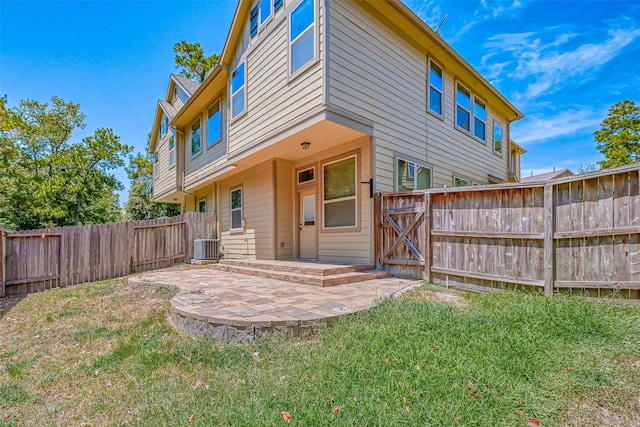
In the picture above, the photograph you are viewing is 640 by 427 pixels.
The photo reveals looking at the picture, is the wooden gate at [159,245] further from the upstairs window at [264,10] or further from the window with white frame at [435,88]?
the window with white frame at [435,88]

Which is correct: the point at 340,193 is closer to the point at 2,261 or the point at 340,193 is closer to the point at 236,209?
the point at 236,209

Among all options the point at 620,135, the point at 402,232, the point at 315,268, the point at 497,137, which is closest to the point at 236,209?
the point at 315,268

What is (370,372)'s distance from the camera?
2.62 m

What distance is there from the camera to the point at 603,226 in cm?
397

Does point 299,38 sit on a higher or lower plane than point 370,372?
higher

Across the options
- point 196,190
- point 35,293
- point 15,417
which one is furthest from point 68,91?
point 15,417

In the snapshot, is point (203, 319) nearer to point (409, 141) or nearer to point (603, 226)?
point (603, 226)

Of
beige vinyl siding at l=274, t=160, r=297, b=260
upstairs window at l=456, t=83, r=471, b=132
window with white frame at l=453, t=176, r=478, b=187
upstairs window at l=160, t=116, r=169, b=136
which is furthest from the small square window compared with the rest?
upstairs window at l=160, t=116, r=169, b=136

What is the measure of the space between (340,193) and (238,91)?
14.6 feet

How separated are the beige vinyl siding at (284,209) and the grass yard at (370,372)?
15.9 ft

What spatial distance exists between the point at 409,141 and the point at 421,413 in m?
6.78

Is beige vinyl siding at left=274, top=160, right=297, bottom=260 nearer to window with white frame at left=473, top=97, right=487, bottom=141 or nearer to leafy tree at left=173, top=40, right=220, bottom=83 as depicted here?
window with white frame at left=473, top=97, right=487, bottom=141

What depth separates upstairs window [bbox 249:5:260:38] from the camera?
8281 mm

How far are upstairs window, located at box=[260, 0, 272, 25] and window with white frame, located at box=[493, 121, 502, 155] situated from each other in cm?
929
